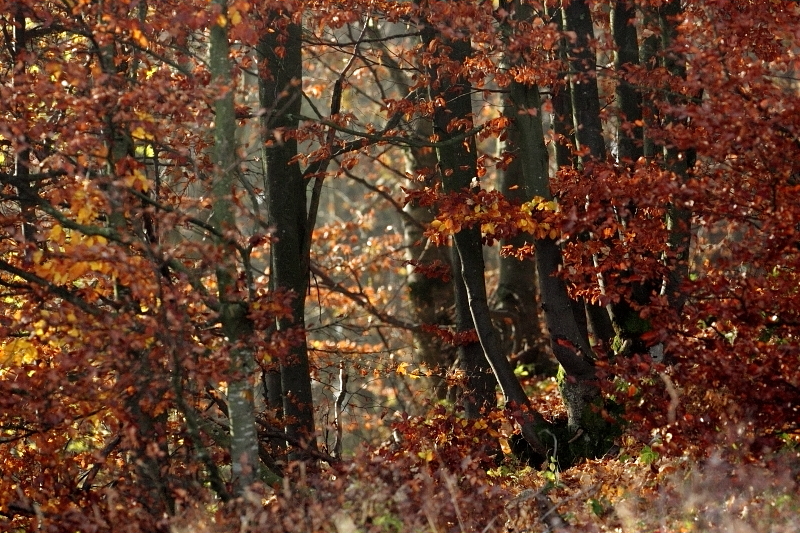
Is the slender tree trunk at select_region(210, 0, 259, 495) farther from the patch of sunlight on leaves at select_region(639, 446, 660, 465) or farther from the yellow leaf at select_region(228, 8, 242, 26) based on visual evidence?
the patch of sunlight on leaves at select_region(639, 446, 660, 465)

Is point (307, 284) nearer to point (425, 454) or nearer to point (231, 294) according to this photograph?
point (425, 454)

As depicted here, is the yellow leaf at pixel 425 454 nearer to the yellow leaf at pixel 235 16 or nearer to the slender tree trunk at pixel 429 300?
the yellow leaf at pixel 235 16

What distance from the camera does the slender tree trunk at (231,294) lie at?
7266 millimetres

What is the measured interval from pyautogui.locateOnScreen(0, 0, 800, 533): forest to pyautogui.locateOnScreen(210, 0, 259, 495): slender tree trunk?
0.07 ft

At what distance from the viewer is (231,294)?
714 centimetres

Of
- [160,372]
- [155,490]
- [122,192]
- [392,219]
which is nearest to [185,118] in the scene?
[122,192]

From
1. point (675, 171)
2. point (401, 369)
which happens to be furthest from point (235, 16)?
point (401, 369)

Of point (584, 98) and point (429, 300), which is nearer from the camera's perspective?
point (584, 98)

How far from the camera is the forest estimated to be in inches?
275

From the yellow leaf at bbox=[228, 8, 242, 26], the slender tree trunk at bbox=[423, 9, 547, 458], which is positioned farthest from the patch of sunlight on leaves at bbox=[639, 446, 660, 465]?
the yellow leaf at bbox=[228, 8, 242, 26]

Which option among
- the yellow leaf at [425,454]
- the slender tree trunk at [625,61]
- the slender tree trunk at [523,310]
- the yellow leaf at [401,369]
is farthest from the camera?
the slender tree trunk at [523,310]

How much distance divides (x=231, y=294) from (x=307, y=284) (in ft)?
15.3

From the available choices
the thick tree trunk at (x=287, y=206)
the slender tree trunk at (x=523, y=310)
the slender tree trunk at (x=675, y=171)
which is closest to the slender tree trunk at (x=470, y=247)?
the thick tree trunk at (x=287, y=206)

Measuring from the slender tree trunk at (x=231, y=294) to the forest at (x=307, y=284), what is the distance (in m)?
0.02
